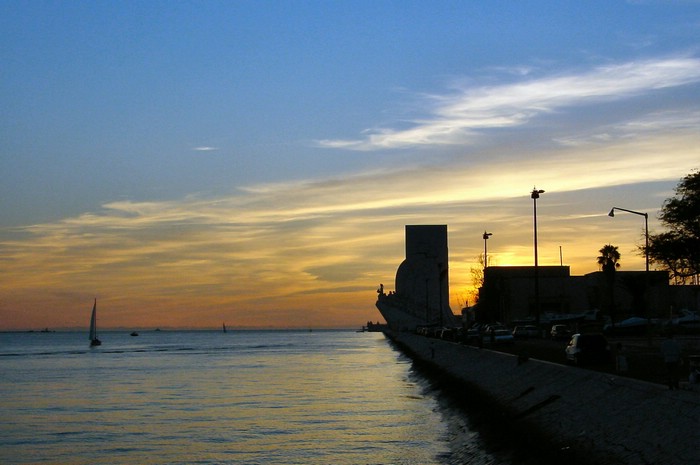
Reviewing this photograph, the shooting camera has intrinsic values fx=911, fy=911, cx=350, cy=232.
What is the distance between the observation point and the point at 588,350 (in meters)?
34.5

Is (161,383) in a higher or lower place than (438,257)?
lower

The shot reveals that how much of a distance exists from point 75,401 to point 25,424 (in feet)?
30.2

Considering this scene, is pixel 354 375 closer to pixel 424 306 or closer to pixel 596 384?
pixel 596 384

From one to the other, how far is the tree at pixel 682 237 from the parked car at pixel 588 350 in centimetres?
1666

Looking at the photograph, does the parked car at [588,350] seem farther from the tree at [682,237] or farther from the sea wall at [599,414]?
the tree at [682,237]

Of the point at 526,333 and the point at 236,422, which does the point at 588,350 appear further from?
the point at 526,333

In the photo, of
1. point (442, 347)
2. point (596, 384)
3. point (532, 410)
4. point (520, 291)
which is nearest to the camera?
point (596, 384)

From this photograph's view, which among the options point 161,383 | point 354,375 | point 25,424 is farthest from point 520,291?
point 25,424

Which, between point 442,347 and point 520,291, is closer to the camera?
point 442,347

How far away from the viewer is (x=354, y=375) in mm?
58781

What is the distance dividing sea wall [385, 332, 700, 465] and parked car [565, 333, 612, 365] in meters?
1.83

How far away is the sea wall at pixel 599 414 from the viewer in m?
16.3

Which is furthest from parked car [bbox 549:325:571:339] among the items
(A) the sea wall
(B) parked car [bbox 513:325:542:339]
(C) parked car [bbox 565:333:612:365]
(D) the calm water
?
(A) the sea wall

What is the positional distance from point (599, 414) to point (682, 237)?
3236 centimetres
